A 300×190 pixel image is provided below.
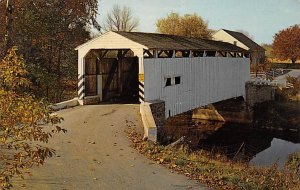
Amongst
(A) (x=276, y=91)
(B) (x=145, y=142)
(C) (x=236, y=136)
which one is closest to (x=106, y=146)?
(B) (x=145, y=142)

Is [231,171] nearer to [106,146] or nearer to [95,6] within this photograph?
[106,146]

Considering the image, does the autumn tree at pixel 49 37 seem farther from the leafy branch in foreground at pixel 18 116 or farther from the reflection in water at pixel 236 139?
the leafy branch in foreground at pixel 18 116

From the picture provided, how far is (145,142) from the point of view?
1148cm

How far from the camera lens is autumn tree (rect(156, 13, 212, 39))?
2078 inches

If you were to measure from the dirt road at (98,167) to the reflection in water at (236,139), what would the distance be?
23.3 ft

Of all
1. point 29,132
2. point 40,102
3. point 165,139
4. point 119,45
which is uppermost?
point 119,45

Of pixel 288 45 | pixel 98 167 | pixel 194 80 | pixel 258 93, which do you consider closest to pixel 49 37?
pixel 194 80

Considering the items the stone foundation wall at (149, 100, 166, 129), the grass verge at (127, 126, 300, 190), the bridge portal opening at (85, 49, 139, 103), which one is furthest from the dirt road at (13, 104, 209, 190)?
the bridge portal opening at (85, 49, 139, 103)

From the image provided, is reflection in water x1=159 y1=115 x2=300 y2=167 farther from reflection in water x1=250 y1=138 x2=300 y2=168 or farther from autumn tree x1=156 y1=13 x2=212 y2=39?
autumn tree x1=156 y1=13 x2=212 y2=39

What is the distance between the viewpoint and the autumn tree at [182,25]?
173 ft

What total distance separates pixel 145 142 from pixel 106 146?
50.7 inches

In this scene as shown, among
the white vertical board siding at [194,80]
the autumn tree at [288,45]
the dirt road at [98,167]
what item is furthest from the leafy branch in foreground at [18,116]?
the autumn tree at [288,45]

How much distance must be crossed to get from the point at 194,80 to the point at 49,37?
33.7 feet

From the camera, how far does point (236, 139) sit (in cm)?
2286
